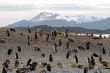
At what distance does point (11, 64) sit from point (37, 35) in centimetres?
2770

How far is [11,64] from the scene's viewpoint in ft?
208

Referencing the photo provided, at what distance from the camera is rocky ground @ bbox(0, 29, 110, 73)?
6241 centimetres

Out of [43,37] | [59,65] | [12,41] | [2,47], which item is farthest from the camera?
[43,37]

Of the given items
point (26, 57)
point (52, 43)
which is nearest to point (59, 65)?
point (26, 57)

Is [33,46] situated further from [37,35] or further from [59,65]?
[59,65]

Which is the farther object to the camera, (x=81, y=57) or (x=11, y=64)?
(x=81, y=57)

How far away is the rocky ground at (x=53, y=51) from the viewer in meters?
62.4

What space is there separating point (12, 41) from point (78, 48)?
12055mm

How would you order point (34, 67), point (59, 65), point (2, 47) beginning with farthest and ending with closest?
point (2, 47) → point (59, 65) → point (34, 67)

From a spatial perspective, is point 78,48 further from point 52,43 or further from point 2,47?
point 2,47

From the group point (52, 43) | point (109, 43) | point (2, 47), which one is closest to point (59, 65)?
point (2, 47)

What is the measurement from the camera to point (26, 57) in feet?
238

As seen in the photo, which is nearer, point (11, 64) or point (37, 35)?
point (11, 64)

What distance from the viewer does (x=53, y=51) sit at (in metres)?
79.8
